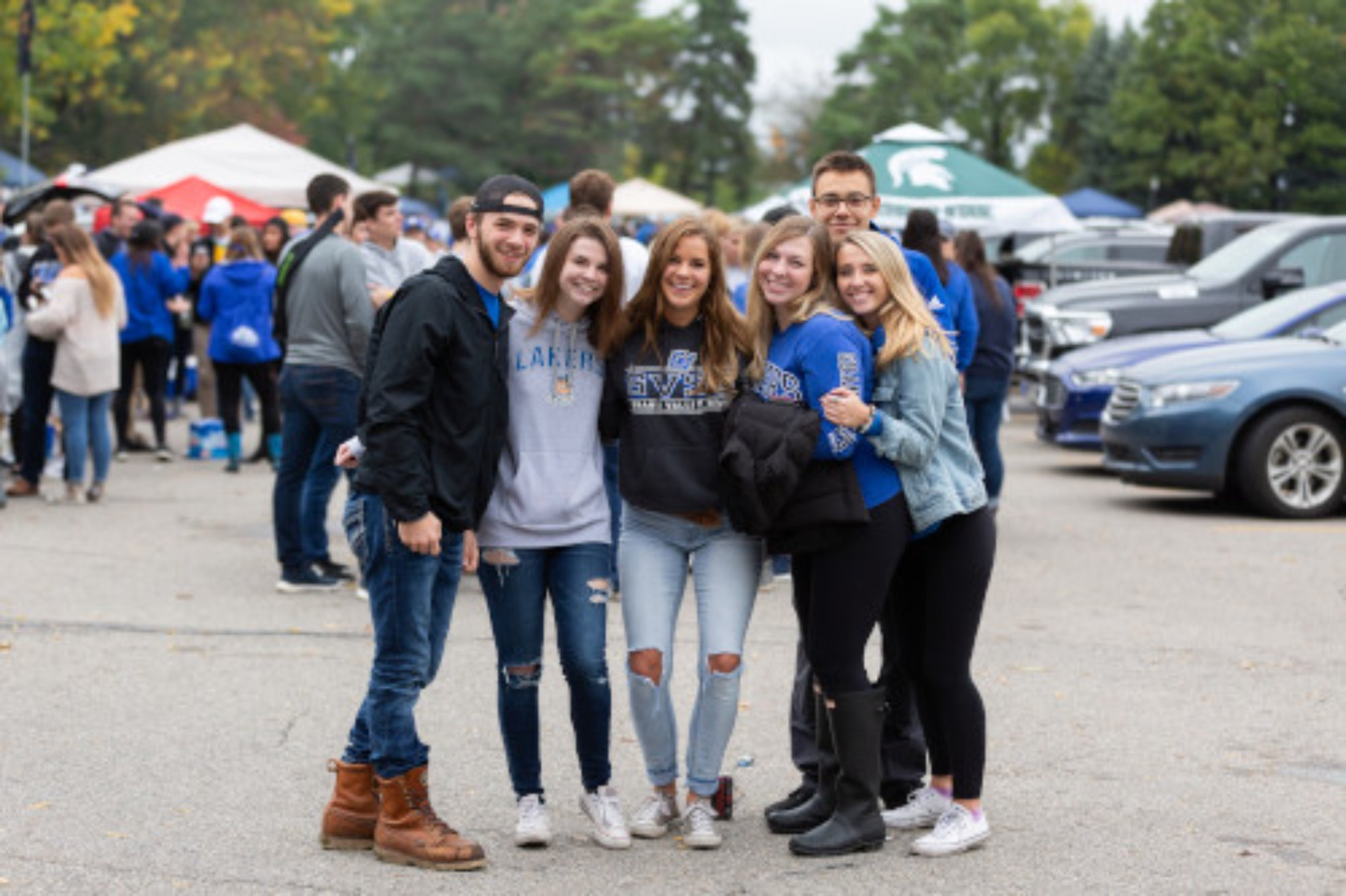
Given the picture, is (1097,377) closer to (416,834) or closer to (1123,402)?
(1123,402)

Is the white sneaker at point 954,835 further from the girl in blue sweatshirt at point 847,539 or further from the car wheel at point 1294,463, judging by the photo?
the car wheel at point 1294,463

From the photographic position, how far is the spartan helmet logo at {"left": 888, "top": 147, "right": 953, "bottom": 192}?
19.5 m

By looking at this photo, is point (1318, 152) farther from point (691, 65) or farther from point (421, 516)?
point (421, 516)

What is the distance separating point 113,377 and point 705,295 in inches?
332

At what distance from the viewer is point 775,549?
5445 millimetres

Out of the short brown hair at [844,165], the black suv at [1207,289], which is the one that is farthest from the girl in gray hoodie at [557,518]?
the black suv at [1207,289]

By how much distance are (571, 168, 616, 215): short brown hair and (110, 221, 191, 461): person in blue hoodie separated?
23.2 ft

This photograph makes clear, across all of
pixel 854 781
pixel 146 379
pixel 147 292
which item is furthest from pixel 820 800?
pixel 146 379

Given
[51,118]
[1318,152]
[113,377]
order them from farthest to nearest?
[1318,152], [51,118], [113,377]

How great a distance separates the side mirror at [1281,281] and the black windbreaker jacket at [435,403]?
1275 cm

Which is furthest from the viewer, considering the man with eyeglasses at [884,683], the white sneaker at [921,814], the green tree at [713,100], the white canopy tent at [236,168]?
the green tree at [713,100]

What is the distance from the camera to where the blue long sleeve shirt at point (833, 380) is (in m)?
5.30

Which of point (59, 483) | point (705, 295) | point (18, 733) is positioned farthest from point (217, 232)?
point (705, 295)

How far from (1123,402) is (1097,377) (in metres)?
1.86
